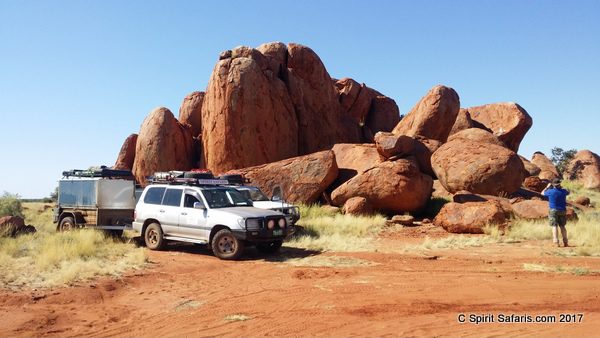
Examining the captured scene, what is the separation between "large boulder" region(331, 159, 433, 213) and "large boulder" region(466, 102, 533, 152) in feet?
49.0

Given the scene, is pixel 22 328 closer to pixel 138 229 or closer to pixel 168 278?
pixel 168 278

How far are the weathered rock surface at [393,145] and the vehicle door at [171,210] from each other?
11270 mm

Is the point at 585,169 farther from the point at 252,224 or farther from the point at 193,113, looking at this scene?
the point at 252,224

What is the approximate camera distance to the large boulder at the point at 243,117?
1003 inches

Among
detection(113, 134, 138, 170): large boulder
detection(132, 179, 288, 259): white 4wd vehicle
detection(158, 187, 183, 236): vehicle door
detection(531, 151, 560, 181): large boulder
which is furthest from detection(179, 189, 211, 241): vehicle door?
detection(531, 151, 560, 181): large boulder

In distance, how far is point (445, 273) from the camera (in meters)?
10.1

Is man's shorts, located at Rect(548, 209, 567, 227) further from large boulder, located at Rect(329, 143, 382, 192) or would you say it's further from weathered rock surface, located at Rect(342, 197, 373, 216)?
large boulder, located at Rect(329, 143, 382, 192)

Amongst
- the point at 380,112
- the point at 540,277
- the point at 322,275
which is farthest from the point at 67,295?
the point at 380,112

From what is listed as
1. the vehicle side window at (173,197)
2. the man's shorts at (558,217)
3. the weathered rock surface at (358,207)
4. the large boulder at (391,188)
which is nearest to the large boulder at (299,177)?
the large boulder at (391,188)

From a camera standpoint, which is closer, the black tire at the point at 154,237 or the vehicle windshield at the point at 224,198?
the vehicle windshield at the point at 224,198

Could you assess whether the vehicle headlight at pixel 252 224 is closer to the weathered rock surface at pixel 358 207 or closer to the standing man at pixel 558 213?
the weathered rock surface at pixel 358 207

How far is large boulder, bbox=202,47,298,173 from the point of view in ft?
83.6

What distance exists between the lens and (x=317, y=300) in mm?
7816

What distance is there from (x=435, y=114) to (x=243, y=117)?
1110 cm
